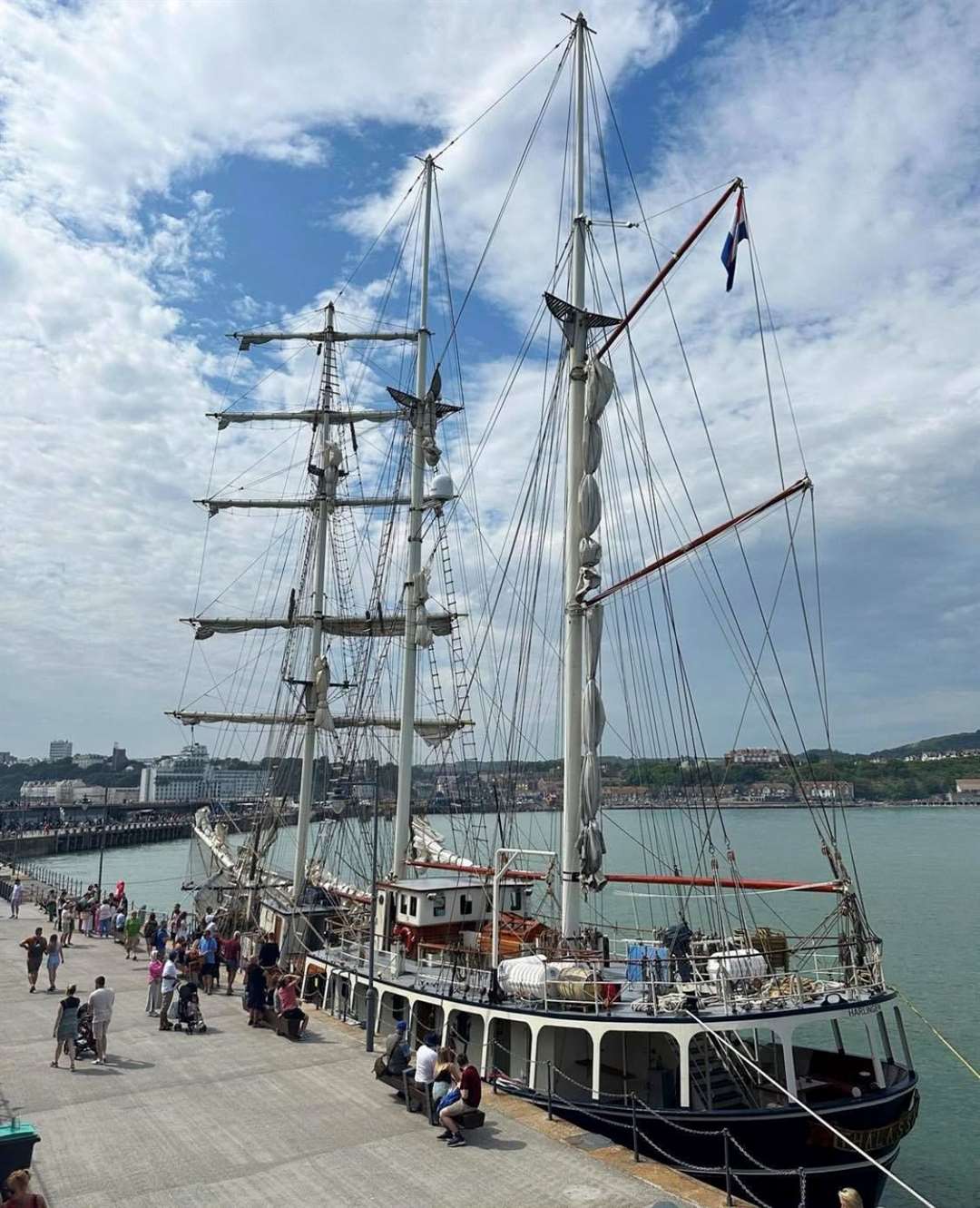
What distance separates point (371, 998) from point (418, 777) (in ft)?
146

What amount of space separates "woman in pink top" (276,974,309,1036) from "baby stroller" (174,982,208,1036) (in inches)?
→ 63.2

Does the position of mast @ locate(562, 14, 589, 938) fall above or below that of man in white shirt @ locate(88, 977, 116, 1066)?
above

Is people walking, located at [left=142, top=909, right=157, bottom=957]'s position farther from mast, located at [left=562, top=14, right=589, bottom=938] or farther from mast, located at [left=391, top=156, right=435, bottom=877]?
mast, located at [left=562, top=14, right=589, bottom=938]

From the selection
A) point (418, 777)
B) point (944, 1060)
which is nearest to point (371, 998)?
point (944, 1060)

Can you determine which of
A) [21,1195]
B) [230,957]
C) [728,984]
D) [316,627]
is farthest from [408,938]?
[316,627]

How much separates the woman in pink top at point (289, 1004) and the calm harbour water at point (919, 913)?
40.0ft

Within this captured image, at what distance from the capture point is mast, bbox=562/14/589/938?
62.8ft

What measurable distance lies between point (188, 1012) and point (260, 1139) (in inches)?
264

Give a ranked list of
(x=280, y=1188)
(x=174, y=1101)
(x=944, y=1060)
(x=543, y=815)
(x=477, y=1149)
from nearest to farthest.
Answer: (x=280, y=1188), (x=477, y=1149), (x=174, y=1101), (x=944, y=1060), (x=543, y=815)

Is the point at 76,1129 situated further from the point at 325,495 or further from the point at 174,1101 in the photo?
the point at 325,495

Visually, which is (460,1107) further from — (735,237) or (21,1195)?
(735,237)

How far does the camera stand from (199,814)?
2142 inches

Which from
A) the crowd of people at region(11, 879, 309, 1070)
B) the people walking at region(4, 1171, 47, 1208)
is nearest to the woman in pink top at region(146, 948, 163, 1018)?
the crowd of people at region(11, 879, 309, 1070)

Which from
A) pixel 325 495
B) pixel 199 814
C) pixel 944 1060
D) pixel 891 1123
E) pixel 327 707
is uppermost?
pixel 325 495
